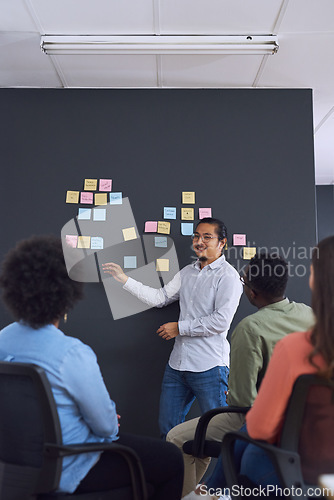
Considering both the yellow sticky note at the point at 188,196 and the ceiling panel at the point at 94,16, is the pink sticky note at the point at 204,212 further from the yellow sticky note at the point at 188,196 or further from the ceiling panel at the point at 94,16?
the ceiling panel at the point at 94,16

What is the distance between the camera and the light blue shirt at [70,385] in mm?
1412

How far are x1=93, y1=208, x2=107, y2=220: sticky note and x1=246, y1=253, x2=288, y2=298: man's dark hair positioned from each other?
5.08 feet

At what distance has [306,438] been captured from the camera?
1205 millimetres

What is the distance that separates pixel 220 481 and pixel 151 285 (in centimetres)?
165

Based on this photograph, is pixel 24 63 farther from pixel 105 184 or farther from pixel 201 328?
pixel 201 328

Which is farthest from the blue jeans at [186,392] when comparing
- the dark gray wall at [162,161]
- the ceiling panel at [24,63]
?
the ceiling panel at [24,63]

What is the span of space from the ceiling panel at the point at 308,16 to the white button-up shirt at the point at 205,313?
1502 millimetres

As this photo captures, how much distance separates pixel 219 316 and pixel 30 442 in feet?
4.98

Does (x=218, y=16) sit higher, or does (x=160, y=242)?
(x=218, y=16)

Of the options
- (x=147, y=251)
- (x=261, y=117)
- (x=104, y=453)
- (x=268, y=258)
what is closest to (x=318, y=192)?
(x=261, y=117)

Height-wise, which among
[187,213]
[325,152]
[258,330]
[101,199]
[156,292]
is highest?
[325,152]

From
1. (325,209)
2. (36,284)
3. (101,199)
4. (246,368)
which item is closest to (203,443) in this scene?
(246,368)

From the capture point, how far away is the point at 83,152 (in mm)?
3320

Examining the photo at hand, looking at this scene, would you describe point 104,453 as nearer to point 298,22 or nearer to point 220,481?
point 220,481
